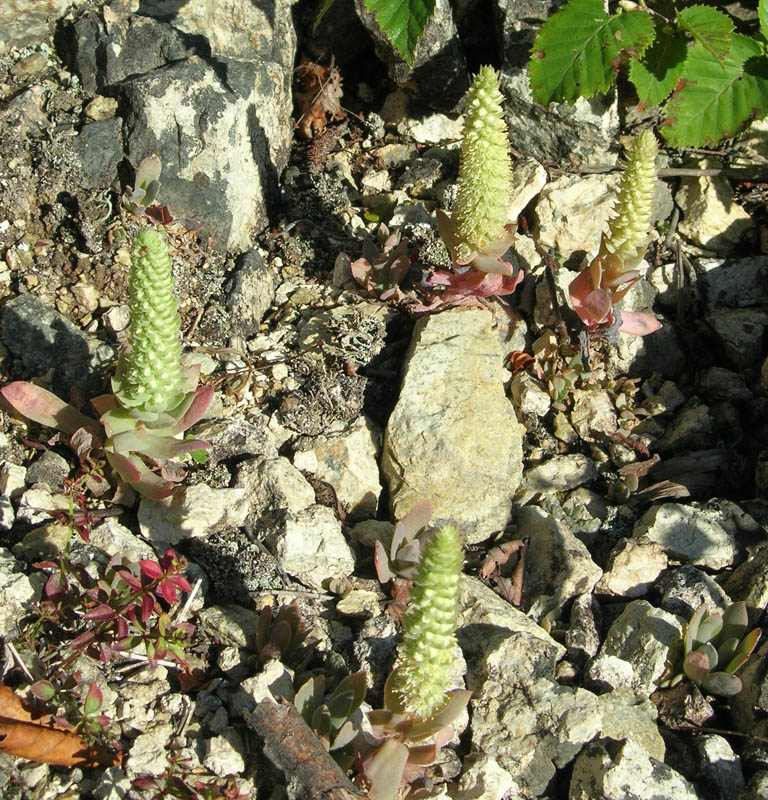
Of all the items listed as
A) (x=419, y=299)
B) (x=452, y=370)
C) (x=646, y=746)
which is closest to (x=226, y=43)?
(x=419, y=299)

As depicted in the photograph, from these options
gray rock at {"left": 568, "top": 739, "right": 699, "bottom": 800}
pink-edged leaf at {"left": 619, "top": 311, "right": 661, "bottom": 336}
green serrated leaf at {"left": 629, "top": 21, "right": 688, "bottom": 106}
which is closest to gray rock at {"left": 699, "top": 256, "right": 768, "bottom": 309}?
pink-edged leaf at {"left": 619, "top": 311, "right": 661, "bottom": 336}

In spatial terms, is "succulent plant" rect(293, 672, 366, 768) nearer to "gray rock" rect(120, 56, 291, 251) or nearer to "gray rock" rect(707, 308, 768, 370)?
"gray rock" rect(120, 56, 291, 251)

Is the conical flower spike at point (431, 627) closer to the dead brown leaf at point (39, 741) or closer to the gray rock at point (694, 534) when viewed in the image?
the dead brown leaf at point (39, 741)

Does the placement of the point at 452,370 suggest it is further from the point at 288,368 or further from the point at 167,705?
the point at 167,705

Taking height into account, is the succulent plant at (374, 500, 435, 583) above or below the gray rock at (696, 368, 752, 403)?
above

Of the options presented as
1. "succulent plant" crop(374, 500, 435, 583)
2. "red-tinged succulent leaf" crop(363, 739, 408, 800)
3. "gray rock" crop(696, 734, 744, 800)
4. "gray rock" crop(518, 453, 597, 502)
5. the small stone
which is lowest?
"gray rock" crop(696, 734, 744, 800)

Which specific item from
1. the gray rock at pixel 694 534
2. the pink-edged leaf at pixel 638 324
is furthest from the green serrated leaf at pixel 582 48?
the gray rock at pixel 694 534

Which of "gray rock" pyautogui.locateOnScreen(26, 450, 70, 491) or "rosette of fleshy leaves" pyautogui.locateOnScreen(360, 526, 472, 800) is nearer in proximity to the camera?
"rosette of fleshy leaves" pyautogui.locateOnScreen(360, 526, 472, 800)
